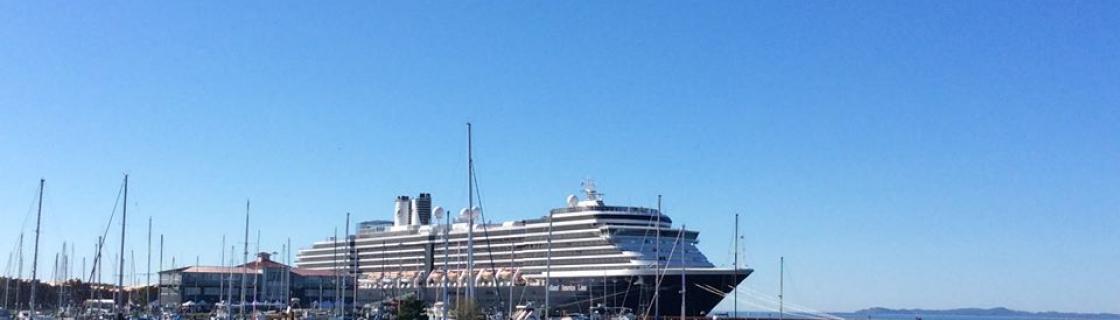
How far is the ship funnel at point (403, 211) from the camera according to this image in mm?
117562

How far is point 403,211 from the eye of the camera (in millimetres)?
118062

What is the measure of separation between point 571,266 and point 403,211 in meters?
36.0

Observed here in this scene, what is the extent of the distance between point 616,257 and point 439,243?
28932 mm

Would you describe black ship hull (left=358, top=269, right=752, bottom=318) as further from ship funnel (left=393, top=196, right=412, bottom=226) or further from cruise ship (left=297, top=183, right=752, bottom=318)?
ship funnel (left=393, top=196, right=412, bottom=226)

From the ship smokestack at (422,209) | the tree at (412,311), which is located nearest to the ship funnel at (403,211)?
the ship smokestack at (422,209)

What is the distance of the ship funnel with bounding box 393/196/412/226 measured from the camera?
117562 millimetres

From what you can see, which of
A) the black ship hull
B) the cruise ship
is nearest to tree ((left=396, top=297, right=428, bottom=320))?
the cruise ship

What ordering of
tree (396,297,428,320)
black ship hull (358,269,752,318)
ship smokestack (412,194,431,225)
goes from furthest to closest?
ship smokestack (412,194,431,225) → black ship hull (358,269,752,318) → tree (396,297,428,320)

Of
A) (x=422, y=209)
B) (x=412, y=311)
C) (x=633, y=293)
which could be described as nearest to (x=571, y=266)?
(x=633, y=293)

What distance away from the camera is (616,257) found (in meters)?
82.8

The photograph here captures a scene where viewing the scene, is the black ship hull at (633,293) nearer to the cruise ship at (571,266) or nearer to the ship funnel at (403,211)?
the cruise ship at (571,266)

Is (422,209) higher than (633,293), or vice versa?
(422,209)

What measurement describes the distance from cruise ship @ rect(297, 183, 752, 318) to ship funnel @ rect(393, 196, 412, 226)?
5.18 metres

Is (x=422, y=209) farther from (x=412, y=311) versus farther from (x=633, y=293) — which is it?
(x=412, y=311)
